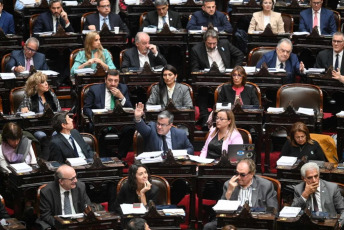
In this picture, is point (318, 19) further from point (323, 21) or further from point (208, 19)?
point (208, 19)

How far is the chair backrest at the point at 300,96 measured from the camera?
8.96 metres

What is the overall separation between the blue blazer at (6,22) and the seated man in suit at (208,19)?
6.21 feet

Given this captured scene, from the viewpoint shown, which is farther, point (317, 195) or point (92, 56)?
point (92, 56)

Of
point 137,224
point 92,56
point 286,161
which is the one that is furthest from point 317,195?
point 92,56

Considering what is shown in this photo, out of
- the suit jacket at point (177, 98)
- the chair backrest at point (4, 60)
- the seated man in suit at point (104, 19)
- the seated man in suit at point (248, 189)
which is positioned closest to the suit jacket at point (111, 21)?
the seated man in suit at point (104, 19)

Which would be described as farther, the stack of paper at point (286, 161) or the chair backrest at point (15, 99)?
the chair backrest at point (15, 99)

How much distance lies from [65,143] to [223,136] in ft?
4.38

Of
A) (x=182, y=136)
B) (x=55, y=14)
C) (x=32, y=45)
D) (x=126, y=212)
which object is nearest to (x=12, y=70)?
(x=32, y=45)

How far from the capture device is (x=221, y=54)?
387 inches

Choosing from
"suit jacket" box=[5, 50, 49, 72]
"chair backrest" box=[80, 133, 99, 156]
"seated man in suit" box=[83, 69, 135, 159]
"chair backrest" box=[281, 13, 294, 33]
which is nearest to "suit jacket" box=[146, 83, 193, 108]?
"seated man in suit" box=[83, 69, 135, 159]

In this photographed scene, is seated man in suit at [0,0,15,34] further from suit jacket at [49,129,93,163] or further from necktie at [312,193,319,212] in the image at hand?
necktie at [312,193,319,212]

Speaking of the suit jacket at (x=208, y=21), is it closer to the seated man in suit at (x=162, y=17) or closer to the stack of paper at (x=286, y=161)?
the seated man in suit at (x=162, y=17)

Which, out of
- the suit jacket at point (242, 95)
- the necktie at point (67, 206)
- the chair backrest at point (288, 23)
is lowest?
the necktie at point (67, 206)

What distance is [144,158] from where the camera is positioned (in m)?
7.87
